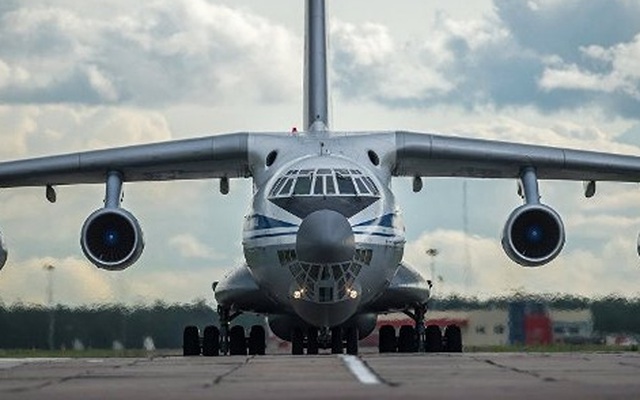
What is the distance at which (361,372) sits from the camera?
11109mm

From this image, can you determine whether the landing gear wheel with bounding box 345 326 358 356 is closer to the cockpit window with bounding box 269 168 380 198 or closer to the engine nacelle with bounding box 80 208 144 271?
the cockpit window with bounding box 269 168 380 198

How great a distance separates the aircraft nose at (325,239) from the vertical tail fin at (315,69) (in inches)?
176

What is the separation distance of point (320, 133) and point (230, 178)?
72.8 inches

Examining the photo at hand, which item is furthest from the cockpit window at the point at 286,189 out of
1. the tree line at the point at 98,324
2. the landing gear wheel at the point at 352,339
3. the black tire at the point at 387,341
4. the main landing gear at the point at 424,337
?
the tree line at the point at 98,324

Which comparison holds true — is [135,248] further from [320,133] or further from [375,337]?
[375,337]

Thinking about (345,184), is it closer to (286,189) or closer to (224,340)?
(286,189)

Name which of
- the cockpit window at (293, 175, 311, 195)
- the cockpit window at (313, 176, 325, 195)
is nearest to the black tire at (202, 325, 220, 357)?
the cockpit window at (293, 175, 311, 195)

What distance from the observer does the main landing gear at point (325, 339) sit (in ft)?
63.9

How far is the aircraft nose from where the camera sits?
17172 mm

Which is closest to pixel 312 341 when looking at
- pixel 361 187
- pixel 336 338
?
pixel 336 338

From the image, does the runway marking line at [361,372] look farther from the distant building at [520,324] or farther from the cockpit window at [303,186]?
the distant building at [520,324]

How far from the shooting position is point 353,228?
704 inches

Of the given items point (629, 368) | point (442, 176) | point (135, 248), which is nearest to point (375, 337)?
point (442, 176)

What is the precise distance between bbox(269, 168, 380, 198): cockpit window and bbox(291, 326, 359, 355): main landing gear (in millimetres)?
1947
